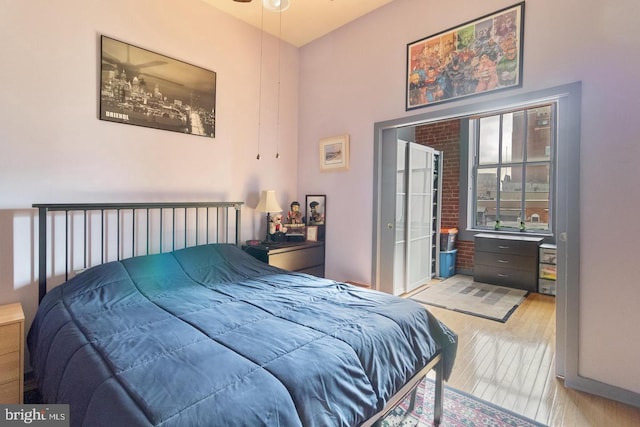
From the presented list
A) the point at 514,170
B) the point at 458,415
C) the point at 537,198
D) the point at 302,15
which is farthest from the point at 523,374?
the point at 302,15

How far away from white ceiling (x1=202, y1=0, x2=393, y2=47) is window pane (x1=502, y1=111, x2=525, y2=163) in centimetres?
310

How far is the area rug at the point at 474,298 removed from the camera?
3381 mm

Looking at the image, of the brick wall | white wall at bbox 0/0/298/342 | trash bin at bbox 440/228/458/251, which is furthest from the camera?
the brick wall

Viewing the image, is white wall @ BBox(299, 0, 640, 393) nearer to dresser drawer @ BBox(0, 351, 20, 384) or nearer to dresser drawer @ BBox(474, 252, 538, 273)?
dresser drawer @ BBox(474, 252, 538, 273)

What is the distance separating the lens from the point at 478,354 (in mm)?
2477

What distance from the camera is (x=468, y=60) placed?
8.19 ft

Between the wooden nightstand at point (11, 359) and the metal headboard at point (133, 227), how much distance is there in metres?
0.43

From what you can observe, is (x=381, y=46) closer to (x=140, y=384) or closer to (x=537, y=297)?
(x=140, y=384)

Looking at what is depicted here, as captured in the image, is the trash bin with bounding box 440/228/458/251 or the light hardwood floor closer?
the light hardwood floor

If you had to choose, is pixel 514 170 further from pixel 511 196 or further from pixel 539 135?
pixel 539 135

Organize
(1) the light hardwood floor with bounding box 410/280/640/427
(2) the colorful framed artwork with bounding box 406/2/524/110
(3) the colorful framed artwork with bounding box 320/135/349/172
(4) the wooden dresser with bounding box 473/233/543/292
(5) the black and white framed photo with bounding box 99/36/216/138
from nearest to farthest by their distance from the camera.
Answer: (1) the light hardwood floor with bounding box 410/280/640/427
(2) the colorful framed artwork with bounding box 406/2/524/110
(5) the black and white framed photo with bounding box 99/36/216/138
(3) the colorful framed artwork with bounding box 320/135/349/172
(4) the wooden dresser with bounding box 473/233/543/292

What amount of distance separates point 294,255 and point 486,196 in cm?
Answer: 362

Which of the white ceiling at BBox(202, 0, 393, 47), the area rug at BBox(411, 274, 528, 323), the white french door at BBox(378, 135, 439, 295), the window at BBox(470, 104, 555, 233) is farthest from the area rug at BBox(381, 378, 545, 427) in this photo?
the window at BBox(470, 104, 555, 233)

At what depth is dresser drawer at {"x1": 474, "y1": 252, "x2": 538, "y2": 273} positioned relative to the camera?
161 inches
